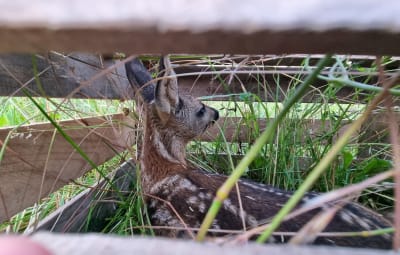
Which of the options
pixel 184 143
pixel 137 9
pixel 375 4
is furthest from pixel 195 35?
pixel 184 143

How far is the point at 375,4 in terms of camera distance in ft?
1.21

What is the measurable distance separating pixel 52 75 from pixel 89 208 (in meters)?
0.66

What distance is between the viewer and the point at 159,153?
7.71 feet

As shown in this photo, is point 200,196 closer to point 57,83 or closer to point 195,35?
point 57,83

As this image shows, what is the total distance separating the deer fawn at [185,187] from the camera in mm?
1479

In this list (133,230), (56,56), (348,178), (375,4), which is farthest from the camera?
(348,178)

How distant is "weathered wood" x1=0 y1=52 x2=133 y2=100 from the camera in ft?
5.35

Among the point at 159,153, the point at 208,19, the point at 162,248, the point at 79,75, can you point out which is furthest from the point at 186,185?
the point at 208,19

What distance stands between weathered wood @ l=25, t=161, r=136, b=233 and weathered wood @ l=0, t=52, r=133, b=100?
0.47 m

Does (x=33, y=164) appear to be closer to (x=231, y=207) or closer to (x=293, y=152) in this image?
(x=231, y=207)

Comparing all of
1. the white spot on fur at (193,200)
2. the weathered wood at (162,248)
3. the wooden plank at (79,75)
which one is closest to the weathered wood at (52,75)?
the wooden plank at (79,75)

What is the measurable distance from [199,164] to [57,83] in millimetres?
1197

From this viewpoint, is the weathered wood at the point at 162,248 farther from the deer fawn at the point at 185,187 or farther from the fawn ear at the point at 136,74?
the fawn ear at the point at 136,74

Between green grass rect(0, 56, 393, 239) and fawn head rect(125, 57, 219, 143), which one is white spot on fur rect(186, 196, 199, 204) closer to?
green grass rect(0, 56, 393, 239)
